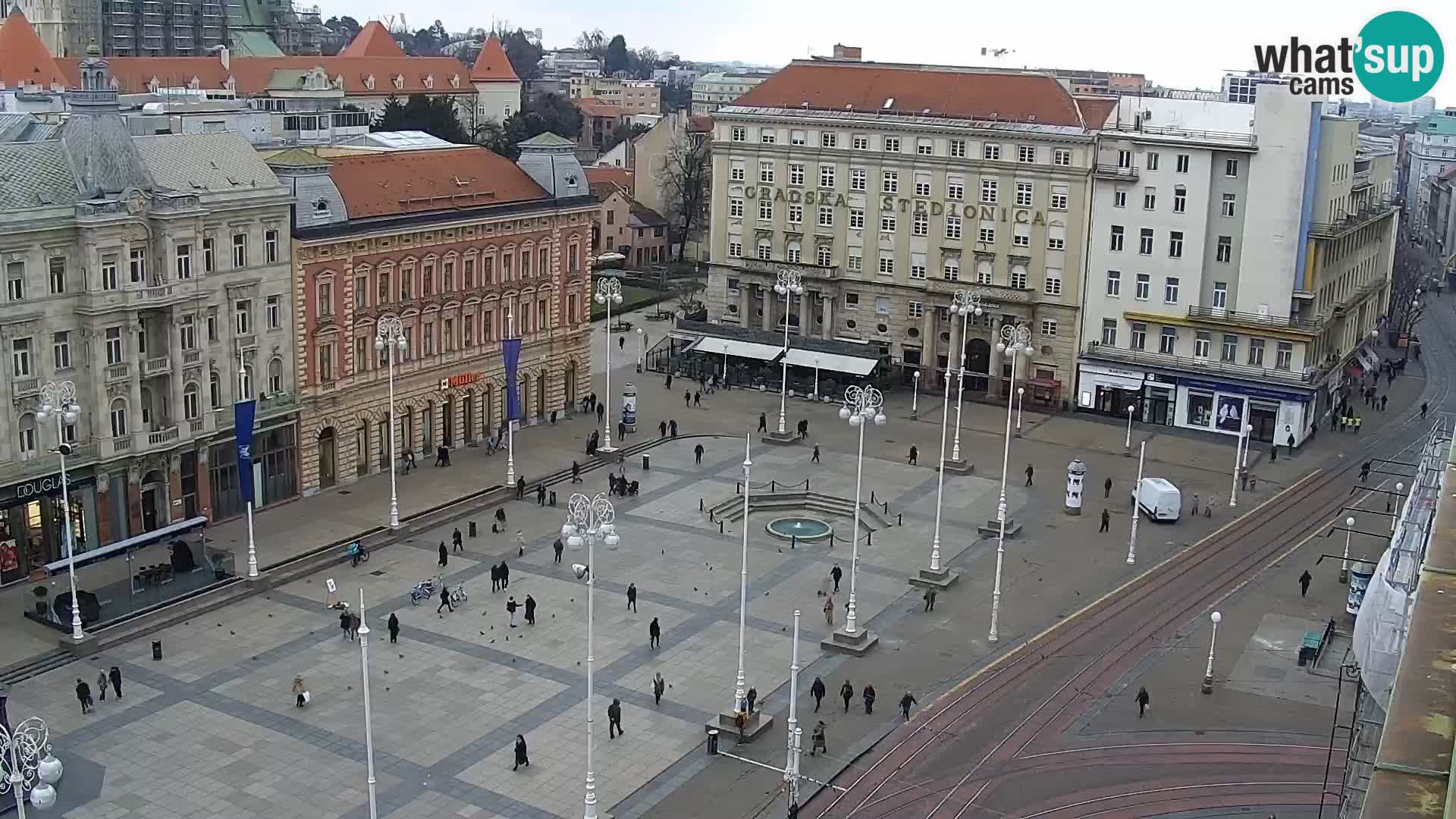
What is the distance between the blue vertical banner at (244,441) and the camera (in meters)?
62.1

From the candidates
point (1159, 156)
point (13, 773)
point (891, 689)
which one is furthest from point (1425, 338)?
point (13, 773)

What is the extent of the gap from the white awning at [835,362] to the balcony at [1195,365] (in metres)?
13.8

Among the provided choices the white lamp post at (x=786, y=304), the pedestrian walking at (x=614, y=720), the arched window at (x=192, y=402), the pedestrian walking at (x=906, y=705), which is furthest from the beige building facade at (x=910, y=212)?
the pedestrian walking at (x=614, y=720)

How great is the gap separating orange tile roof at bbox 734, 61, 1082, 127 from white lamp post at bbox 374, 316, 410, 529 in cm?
3885

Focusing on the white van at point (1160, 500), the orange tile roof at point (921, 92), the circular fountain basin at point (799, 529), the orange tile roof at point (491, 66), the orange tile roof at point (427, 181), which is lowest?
the circular fountain basin at point (799, 529)

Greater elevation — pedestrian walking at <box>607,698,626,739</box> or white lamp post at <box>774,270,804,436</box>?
white lamp post at <box>774,270,804,436</box>

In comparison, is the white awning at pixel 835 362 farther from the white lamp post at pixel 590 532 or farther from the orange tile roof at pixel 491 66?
the orange tile roof at pixel 491 66

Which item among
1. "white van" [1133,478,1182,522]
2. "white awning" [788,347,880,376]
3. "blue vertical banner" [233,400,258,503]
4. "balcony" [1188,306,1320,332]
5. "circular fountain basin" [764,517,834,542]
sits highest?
"balcony" [1188,306,1320,332]

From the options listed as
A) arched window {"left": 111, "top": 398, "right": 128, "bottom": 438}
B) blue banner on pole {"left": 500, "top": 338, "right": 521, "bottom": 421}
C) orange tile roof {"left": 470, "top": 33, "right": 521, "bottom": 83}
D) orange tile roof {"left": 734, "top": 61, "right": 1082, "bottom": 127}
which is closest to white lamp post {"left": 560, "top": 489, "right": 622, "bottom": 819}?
arched window {"left": 111, "top": 398, "right": 128, "bottom": 438}

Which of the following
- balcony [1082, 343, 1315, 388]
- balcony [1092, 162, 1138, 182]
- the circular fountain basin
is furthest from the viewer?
balcony [1092, 162, 1138, 182]

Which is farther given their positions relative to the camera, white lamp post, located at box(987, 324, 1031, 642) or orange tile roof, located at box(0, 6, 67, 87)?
orange tile roof, located at box(0, 6, 67, 87)

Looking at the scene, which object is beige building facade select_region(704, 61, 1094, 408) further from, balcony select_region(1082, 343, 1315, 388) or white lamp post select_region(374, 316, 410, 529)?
white lamp post select_region(374, 316, 410, 529)

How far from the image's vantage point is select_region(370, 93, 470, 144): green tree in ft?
482

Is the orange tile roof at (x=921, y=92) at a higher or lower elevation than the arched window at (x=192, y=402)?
higher
